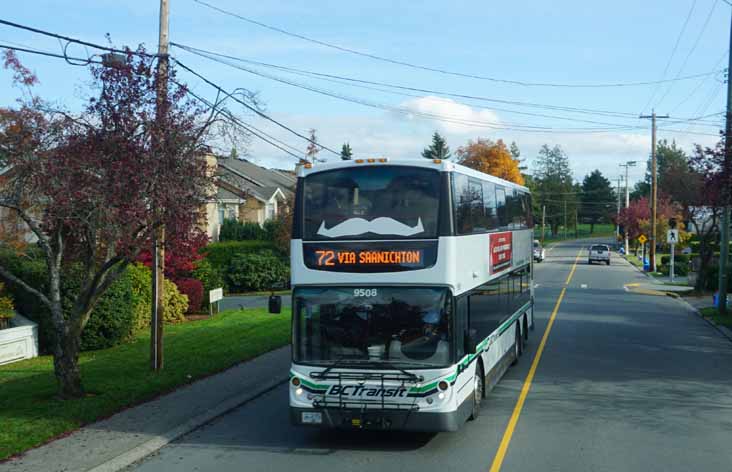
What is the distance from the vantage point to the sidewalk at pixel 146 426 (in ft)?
31.2

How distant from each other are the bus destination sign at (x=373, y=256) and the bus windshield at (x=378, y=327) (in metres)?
0.29

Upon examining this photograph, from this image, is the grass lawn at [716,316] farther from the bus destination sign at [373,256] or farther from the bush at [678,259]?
the bush at [678,259]

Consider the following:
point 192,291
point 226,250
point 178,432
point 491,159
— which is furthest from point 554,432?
point 491,159

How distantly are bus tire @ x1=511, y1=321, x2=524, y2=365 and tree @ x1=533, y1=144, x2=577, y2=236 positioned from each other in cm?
12134

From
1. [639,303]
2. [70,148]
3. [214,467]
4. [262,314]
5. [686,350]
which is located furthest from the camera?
[639,303]

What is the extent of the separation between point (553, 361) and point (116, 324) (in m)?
11.0

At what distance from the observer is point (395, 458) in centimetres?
984

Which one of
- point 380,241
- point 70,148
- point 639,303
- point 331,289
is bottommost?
point 639,303

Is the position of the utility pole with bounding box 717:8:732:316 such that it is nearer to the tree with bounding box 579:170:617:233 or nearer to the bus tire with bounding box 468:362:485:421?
the bus tire with bounding box 468:362:485:421

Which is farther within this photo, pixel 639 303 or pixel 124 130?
pixel 639 303

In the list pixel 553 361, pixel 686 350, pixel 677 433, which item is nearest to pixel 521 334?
pixel 553 361

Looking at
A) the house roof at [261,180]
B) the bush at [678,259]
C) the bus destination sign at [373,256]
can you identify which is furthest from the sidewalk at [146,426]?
the bush at [678,259]

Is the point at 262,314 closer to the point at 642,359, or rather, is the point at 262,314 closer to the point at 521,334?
the point at 521,334

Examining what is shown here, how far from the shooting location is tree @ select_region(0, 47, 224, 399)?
460 inches
